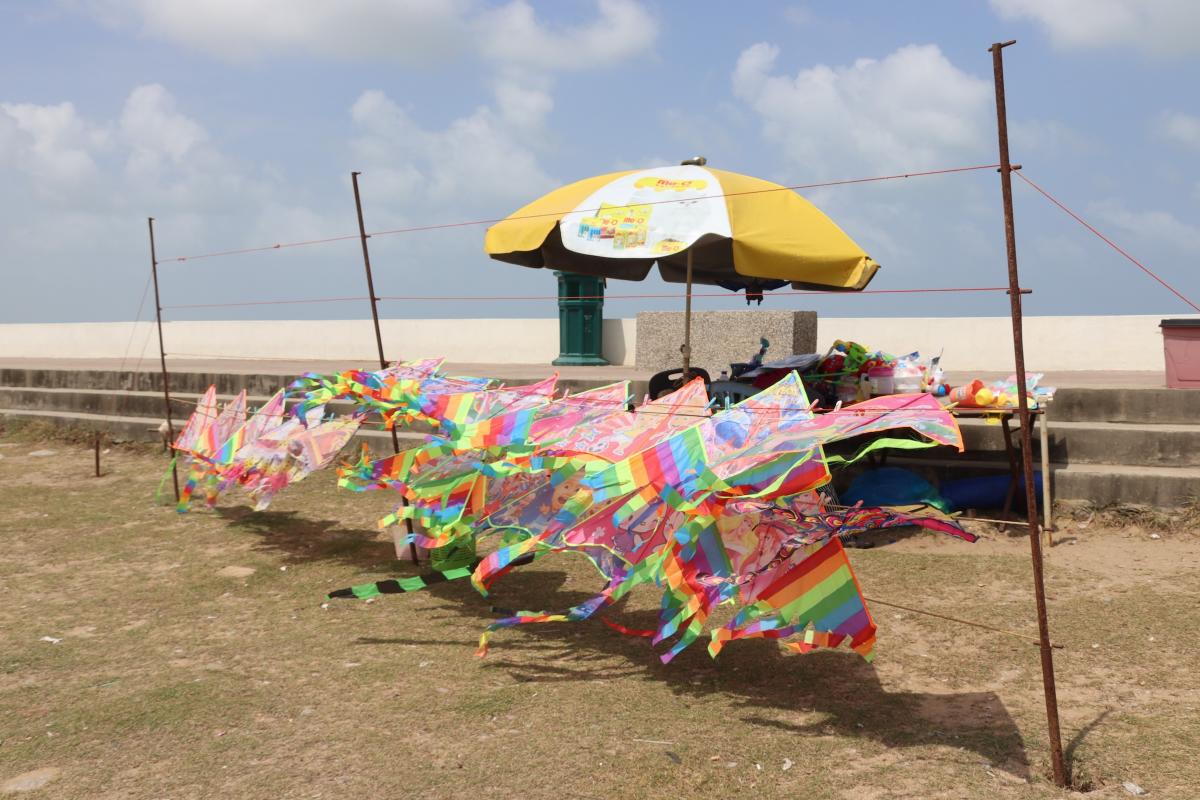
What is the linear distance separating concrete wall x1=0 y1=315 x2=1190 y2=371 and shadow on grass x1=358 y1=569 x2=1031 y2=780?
26.5 ft

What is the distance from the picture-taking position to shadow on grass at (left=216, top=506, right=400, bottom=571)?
20.9ft

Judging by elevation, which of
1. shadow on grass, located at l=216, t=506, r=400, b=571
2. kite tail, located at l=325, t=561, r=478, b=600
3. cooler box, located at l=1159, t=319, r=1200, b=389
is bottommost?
shadow on grass, located at l=216, t=506, r=400, b=571

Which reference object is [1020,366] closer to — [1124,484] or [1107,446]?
[1124,484]

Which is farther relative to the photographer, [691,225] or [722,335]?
[722,335]

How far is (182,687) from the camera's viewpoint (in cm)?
418

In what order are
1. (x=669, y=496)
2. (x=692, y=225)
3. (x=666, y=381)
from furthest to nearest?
1. (x=666, y=381)
2. (x=692, y=225)
3. (x=669, y=496)

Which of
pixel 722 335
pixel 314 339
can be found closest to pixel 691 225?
pixel 722 335

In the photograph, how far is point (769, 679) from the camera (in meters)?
4.14

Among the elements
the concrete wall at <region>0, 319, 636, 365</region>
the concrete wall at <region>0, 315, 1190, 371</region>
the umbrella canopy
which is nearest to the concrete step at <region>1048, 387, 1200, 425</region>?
the umbrella canopy

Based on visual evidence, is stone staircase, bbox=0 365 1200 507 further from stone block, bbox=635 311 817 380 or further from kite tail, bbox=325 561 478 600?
kite tail, bbox=325 561 478 600

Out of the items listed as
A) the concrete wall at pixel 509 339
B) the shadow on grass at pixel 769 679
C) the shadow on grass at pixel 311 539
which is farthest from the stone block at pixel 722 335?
the shadow on grass at pixel 769 679

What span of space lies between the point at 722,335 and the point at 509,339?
170 inches

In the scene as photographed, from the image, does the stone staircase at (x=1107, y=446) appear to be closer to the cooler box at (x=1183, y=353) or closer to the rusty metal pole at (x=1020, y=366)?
the cooler box at (x=1183, y=353)

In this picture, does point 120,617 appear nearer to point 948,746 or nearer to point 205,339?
point 948,746
